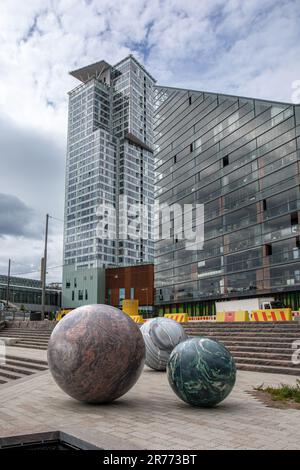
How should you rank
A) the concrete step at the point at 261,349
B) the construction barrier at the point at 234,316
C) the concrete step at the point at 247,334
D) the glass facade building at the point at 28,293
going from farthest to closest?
the glass facade building at the point at 28,293 < the construction barrier at the point at 234,316 < the concrete step at the point at 247,334 < the concrete step at the point at 261,349

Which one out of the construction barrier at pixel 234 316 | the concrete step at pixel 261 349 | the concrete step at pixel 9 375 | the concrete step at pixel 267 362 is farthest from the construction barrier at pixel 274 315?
the concrete step at pixel 9 375

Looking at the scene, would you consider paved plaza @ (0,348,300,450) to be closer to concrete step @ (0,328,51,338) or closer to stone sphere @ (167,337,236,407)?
stone sphere @ (167,337,236,407)

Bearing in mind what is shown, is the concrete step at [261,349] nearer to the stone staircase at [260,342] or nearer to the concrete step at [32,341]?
the stone staircase at [260,342]

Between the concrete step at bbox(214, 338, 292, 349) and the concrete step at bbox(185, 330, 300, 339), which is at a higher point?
the concrete step at bbox(185, 330, 300, 339)

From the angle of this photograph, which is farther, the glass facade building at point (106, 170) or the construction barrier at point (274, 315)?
the glass facade building at point (106, 170)

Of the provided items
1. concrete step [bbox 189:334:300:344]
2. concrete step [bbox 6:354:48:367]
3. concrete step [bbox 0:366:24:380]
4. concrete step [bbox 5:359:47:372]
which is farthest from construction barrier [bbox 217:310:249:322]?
concrete step [bbox 0:366:24:380]

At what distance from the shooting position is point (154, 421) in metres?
6.48

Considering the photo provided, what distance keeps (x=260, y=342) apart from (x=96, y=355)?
10447 millimetres

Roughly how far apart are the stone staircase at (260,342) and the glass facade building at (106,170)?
78.8 m

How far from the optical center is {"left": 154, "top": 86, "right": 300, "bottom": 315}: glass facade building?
46.2m

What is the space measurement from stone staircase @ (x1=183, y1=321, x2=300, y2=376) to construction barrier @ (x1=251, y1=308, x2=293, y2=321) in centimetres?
312

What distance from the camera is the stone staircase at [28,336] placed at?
75.6 ft
